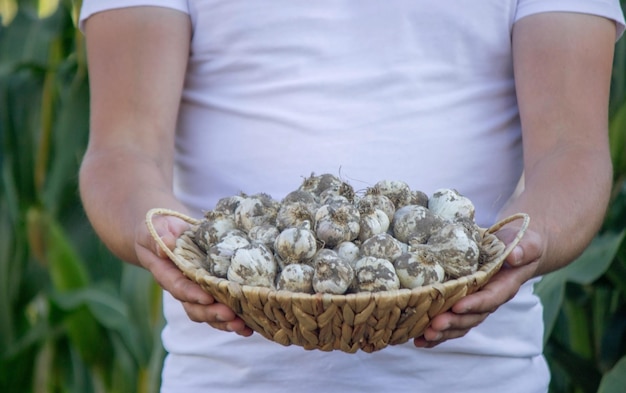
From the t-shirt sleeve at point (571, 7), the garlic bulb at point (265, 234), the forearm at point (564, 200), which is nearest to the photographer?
the garlic bulb at point (265, 234)

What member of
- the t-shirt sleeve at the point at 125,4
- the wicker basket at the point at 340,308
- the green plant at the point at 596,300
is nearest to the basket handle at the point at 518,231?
the wicker basket at the point at 340,308

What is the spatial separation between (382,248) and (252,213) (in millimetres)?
168

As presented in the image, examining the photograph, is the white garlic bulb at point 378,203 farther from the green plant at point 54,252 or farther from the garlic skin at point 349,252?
the green plant at point 54,252

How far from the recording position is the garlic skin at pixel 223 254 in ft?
3.82

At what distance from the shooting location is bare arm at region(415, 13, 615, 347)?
1.32 meters

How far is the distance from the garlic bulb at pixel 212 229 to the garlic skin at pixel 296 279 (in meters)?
0.11

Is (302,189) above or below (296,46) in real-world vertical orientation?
below

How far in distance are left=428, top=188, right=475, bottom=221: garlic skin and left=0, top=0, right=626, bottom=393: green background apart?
910 mm

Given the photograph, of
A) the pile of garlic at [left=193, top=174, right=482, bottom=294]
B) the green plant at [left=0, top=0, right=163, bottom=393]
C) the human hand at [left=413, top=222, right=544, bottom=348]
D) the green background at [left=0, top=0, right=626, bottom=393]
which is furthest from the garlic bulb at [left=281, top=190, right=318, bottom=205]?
the green plant at [left=0, top=0, right=163, bottom=393]

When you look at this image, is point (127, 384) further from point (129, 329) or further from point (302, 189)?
point (302, 189)

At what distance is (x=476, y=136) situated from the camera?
55.1 inches

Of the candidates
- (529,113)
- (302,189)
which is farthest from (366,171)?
(529,113)

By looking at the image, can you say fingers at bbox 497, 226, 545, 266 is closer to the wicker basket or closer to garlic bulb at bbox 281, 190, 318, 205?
the wicker basket

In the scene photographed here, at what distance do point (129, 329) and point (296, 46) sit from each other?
3.69ft
